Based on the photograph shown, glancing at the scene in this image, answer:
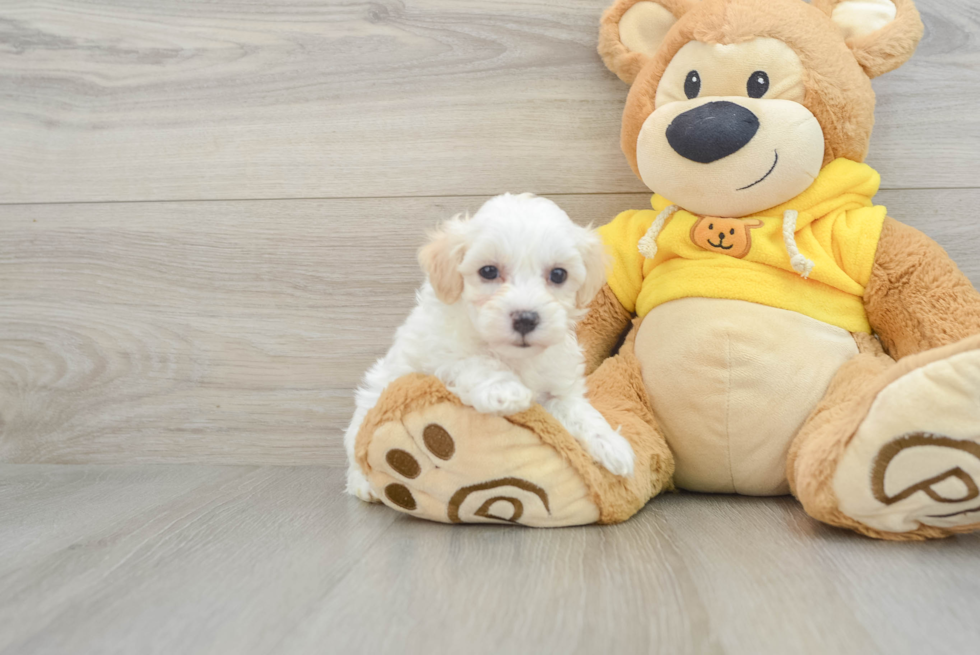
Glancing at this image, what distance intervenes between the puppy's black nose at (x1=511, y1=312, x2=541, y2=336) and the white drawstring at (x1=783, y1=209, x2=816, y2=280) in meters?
0.40

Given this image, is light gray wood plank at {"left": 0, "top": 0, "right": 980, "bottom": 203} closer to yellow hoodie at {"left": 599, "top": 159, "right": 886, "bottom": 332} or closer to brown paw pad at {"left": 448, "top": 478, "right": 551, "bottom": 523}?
yellow hoodie at {"left": 599, "top": 159, "right": 886, "bottom": 332}

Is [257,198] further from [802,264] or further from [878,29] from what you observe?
[878,29]

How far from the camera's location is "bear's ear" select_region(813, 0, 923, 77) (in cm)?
102

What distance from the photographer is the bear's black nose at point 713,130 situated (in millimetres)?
963

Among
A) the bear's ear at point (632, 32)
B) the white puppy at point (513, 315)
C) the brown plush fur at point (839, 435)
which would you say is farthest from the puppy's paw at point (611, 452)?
the bear's ear at point (632, 32)

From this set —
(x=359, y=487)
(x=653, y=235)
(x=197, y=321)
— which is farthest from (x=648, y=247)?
(x=197, y=321)

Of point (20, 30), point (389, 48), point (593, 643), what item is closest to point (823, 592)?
point (593, 643)

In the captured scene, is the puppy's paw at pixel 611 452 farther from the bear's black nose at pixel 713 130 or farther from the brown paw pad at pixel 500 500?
the bear's black nose at pixel 713 130

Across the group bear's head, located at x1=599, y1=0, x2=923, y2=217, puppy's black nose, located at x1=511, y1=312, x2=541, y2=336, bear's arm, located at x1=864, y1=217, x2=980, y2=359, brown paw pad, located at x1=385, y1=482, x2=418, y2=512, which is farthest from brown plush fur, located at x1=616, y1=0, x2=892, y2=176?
brown paw pad, located at x1=385, y1=482, x2=418, y2=512

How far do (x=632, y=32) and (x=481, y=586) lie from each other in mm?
882

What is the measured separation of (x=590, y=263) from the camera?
957 mm

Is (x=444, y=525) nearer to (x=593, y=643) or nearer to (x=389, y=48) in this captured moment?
(x=593, y=643)

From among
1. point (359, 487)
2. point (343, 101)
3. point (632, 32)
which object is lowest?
point (359, 487)

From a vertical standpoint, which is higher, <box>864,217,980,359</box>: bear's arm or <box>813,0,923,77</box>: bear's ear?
<box>813,0,923,77</box>: bear's ear
